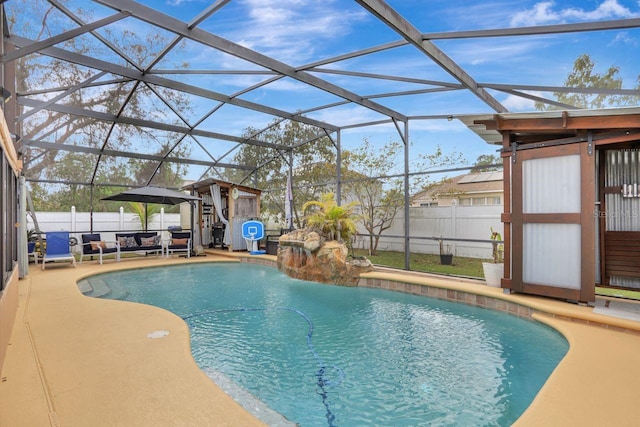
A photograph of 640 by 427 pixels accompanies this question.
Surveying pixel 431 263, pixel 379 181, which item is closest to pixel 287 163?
pixel 379 181

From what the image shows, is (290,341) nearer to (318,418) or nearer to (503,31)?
(318,418)

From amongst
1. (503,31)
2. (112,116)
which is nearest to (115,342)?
(503,31)

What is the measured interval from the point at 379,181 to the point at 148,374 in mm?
9613

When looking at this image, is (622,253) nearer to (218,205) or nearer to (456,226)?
(456,226)

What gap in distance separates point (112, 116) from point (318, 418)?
9.48 meters

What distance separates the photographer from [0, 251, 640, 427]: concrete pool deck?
83.7 inches

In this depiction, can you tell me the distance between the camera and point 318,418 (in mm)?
2520

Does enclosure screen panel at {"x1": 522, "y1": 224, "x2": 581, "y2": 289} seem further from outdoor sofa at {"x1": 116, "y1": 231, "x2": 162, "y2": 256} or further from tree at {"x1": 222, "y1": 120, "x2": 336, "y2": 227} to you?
outdoor sofa at {"x1": 116, "y1": 231, "x2": 162, "y2": 256}

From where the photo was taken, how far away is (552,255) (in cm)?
516

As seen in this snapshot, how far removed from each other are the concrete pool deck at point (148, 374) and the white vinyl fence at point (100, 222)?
875cm

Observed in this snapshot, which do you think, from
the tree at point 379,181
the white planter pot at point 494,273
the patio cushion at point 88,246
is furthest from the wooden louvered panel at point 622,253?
the patio cushion at point 88,246

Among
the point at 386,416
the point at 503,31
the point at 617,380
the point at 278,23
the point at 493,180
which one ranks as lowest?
the point at 386,416

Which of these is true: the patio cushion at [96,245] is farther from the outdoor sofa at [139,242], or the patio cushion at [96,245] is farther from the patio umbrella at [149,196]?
the patio umbrella at [149,196]

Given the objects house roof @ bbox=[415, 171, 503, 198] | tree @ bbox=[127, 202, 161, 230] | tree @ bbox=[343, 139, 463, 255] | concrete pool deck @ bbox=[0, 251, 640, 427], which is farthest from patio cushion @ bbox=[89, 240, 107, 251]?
house roof @ bbox=[415, 171, 503, 198]
